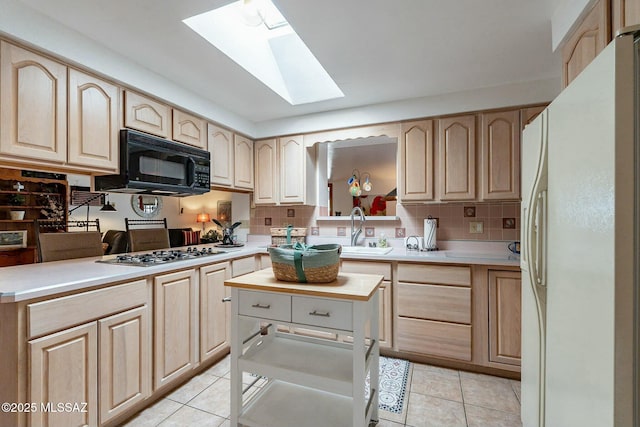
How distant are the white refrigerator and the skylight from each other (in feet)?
5.20

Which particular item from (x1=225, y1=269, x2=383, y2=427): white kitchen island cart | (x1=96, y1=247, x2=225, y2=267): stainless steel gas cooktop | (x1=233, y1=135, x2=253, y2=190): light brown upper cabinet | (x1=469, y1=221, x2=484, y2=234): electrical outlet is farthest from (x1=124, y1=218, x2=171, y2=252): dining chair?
(x1=469, y1=221, x2=484, y2=234): electrical outlet

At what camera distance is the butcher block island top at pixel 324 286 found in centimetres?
123

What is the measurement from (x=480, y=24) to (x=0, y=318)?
2743mm

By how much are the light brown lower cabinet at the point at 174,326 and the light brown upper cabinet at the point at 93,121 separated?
0.84 metres

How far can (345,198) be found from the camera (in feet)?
10.3

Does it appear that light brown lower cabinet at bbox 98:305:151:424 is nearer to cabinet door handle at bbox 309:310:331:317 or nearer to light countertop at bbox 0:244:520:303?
light countertop at bbox 0:244:520:303

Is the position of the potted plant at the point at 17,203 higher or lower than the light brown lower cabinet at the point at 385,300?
higher

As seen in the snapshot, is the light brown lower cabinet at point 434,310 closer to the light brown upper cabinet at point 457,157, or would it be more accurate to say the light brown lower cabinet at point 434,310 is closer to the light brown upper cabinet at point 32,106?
the light brown upper cabinet at point 457,157

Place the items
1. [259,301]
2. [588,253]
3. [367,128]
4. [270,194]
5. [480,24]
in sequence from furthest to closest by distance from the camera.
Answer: [270,194], [367,128], [480,24], [259,301], [588,253]

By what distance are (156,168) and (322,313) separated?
1666mm

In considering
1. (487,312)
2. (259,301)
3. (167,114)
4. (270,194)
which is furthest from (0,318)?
(487,312)

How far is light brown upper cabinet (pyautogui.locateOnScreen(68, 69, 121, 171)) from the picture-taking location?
1674 mm

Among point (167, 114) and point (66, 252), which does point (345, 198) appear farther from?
point (66, 252)

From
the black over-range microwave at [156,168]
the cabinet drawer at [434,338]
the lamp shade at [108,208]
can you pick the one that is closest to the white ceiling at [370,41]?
the black over-range microwave at [156,168]
